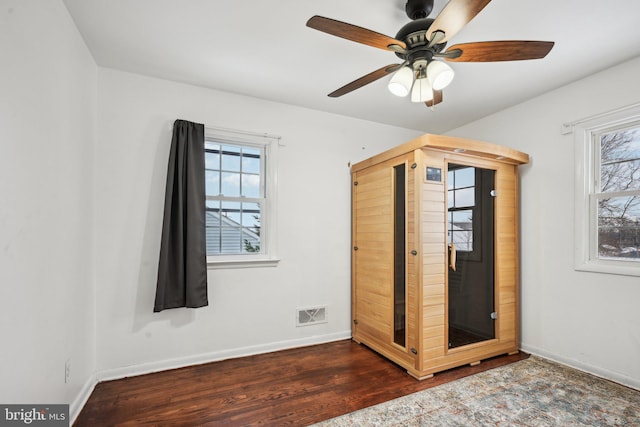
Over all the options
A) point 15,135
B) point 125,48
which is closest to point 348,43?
point 125,48

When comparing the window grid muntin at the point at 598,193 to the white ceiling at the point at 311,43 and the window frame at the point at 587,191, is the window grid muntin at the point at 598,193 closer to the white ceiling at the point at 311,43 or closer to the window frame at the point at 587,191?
the window frame at the point at 587,191

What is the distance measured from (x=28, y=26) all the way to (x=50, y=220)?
951 mm

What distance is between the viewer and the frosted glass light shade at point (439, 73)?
1.68 metres

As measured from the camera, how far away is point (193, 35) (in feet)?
6.91

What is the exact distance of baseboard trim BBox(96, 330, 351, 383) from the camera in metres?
2.50

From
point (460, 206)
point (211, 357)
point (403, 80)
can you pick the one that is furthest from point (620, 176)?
point (211, 357)

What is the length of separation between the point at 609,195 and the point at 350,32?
2.59 meters

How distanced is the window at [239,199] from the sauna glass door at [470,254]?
5.66 feet

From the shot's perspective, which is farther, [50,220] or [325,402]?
[325,402]

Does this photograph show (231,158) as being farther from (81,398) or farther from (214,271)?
(81,398)

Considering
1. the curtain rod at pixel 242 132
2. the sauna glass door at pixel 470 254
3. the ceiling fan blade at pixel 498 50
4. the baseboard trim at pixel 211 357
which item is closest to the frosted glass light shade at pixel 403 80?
the ceiling fan blade at pixel 498 50

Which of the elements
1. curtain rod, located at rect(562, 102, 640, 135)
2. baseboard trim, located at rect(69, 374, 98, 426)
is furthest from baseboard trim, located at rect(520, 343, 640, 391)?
baseboard trim, located at rect(69, 374, 98, 426)

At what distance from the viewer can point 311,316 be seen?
329 centimetres

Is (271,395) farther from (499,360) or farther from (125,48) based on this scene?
(125,48)
